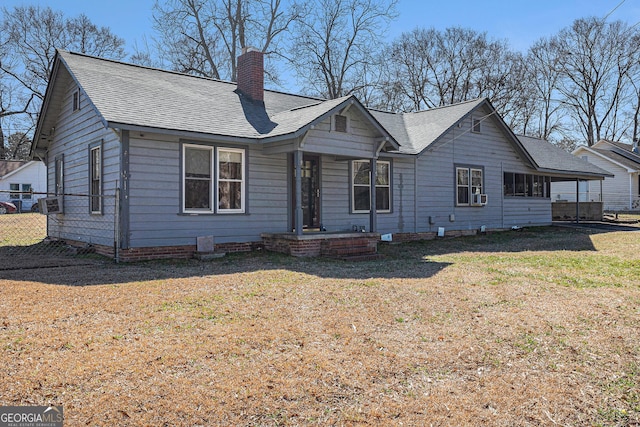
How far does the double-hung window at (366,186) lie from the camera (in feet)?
44.8

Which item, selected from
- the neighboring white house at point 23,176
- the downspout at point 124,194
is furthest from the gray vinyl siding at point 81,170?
the neighboring white house at point 23,176

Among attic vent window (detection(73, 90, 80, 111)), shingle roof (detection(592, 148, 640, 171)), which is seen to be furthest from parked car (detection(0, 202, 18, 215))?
shingle roof (detection(592, 148, 640, 171))

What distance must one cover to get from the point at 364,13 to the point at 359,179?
21999 millimetres

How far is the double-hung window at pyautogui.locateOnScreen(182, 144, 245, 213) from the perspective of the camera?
10.5 metres

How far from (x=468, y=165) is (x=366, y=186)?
4771 millimetres

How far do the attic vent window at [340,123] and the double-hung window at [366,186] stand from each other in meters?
2.33

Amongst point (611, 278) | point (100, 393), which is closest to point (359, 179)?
point (611, 278)

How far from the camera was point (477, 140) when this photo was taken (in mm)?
17016

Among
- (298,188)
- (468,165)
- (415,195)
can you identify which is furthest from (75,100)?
(468,165)

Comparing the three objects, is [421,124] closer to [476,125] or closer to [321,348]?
[476,125]

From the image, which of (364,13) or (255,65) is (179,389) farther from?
(364,13)

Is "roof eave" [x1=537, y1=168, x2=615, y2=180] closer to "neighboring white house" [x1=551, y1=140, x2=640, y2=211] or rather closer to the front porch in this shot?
the front porch

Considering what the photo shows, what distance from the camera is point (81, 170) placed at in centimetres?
1178

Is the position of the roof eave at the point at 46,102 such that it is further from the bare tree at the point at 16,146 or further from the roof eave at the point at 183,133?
the bare tree at the point at 16,146
